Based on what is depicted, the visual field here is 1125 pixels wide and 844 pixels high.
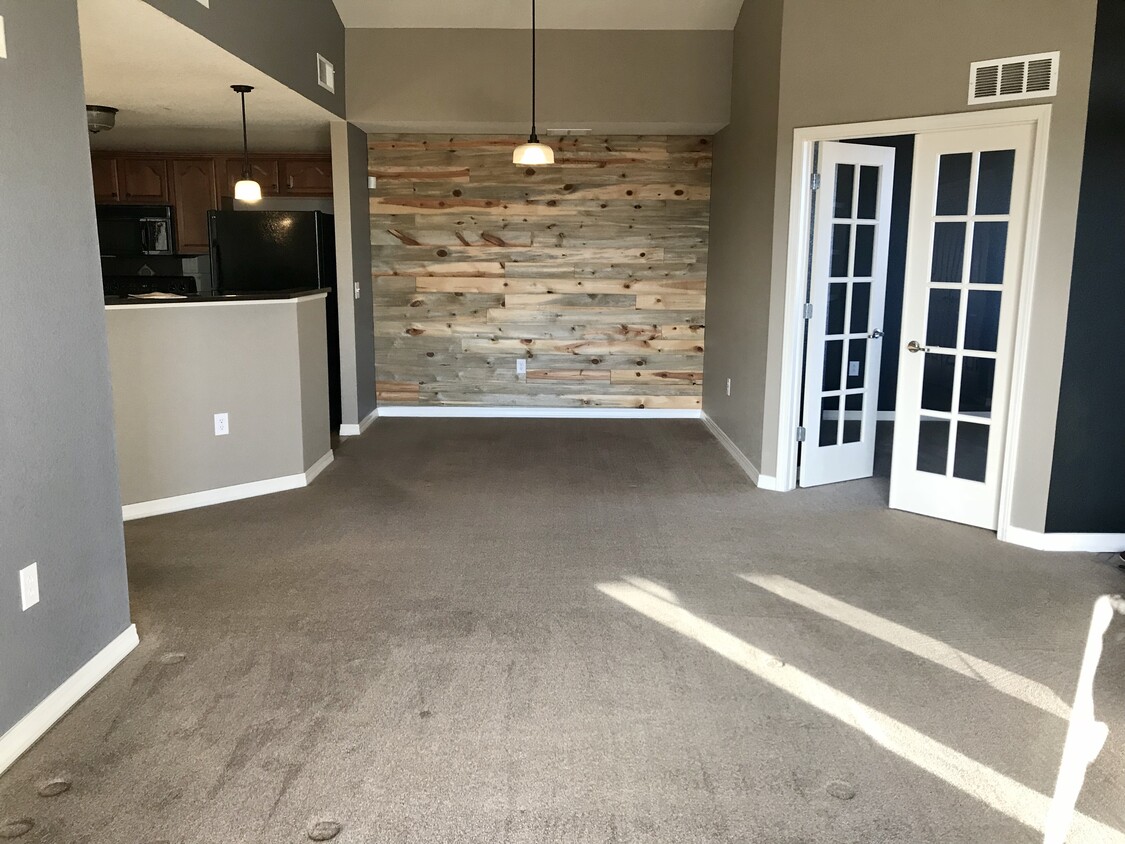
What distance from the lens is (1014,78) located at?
391 cm

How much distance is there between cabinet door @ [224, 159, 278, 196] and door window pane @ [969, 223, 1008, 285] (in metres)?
5.49

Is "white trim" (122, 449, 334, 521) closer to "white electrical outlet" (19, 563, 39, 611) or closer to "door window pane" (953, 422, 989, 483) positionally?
"white electrical outlet" (19, 563, 39, 611)

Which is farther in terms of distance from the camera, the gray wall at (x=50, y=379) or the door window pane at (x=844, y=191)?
the door window pane at (x=844, y=191)

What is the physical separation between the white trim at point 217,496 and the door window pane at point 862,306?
341 cm

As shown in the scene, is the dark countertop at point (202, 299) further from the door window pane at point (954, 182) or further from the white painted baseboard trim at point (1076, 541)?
the white painted baseboard trim at point (1076, 541)

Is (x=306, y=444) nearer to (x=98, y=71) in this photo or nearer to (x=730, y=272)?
(x=98, y=71)

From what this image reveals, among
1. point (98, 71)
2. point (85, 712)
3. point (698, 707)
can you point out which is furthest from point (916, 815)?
point (98, 71)

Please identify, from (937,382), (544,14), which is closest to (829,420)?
(937,382)

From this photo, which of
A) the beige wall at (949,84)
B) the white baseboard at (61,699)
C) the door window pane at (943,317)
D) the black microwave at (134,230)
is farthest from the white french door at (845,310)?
the black microwave at (134,230)

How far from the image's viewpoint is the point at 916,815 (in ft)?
6.94

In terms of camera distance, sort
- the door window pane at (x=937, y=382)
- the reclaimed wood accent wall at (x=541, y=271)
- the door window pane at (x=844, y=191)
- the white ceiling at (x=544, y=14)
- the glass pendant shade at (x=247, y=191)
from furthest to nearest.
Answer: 1. the reclaimed wood accent wall at (x=541, y=271)
2. the white ceiling at (x=544, y=14)
3. the glass pendant shade at (x=247, y=191)
4. the door window pane at (x=844, y=191)
5. the door window pane at (x=937, y=382)

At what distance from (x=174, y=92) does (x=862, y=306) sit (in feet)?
14.1

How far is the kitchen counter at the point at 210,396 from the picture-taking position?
4.28 meters

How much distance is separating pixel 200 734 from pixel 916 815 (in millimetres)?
1946
